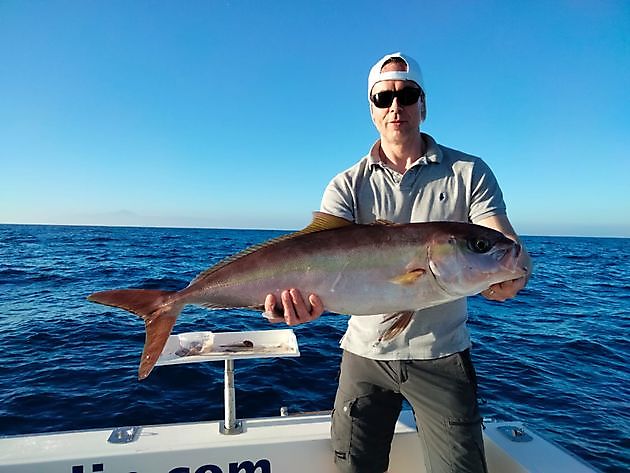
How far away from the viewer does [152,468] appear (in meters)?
3.42

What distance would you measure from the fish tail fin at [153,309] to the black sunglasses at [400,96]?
2.04 meters

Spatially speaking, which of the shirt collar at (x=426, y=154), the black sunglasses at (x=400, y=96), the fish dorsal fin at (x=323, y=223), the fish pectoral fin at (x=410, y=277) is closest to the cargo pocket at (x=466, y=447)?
the fish pectoral fin at (x=410, y=277)

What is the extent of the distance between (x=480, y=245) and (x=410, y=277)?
0.48 meters

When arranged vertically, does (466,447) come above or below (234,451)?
above

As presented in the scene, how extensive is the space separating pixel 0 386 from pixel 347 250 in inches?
329

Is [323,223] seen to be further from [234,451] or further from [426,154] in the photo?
[234,451]

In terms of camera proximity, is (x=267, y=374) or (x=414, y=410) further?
(x=267, y=374)

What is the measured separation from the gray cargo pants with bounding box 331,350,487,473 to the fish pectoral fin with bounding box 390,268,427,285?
69 centimetres

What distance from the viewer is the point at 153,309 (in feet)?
10.3

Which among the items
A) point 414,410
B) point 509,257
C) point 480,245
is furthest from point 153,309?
point 509,257

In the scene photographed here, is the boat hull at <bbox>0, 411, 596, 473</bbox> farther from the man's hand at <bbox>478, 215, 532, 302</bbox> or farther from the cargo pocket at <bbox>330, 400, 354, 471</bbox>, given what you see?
the man's hand at <bbox>478, 215, 532, 302</bbox>

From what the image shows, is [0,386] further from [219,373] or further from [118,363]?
[219,373]

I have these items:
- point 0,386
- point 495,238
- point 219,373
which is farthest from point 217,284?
point 0,386

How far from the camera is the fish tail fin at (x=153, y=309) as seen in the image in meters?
3.01
